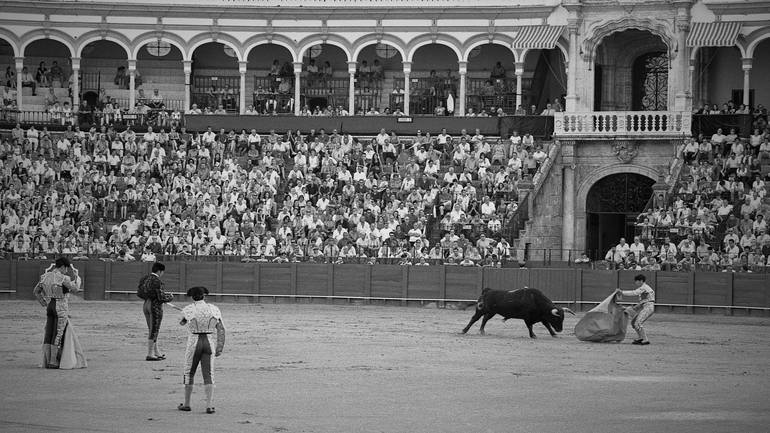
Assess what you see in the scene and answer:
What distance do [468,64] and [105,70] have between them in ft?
41.3

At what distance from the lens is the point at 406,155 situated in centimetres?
4347

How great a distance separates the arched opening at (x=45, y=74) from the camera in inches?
1959

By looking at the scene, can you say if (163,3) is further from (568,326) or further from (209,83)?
(568,326)

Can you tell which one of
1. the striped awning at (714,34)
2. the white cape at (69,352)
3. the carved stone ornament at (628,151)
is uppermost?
the striped awning at (714,34)

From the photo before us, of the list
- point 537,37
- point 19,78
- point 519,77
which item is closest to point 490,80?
point 519,77

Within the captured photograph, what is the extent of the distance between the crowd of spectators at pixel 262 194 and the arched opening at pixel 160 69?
17.0ft

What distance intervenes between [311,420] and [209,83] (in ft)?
115

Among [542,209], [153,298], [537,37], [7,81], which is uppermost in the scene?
[537,37]

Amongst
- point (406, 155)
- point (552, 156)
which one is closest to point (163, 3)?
point (406, 155)

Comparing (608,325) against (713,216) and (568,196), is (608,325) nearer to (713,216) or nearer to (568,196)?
(713,216)

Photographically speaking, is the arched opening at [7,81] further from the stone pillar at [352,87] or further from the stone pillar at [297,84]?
the stone pillar at [352,87]

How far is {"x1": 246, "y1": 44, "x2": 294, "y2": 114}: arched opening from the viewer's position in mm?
49250

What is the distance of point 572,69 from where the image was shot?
45312mm

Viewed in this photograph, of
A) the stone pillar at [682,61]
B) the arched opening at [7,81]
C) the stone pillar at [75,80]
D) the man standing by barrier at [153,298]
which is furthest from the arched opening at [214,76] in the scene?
the man standing by barrier at [153,298]
